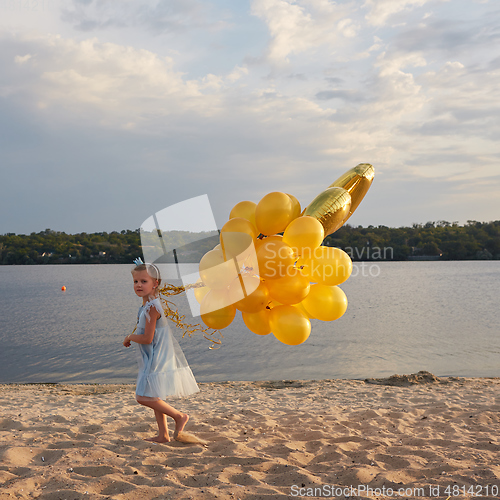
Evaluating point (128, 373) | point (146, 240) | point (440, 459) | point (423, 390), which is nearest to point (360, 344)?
point (423, 390)

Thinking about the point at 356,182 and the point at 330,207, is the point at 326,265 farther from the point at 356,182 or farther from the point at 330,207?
the point at 356,182

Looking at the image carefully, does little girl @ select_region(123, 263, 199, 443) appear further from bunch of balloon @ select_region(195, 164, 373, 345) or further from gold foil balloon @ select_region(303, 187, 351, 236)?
gold foil balloon @ select_region(303, 187, 351, 236)

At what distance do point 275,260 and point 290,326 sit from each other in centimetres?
61

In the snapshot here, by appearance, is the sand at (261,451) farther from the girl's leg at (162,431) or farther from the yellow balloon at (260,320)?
the yellow balloon at (260,320)

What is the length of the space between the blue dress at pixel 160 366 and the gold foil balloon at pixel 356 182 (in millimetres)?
2163

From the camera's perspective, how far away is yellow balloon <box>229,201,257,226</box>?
4168mm

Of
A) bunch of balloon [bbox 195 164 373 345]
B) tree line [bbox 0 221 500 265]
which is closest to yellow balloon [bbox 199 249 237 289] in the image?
bunch of balloon [bbox 195 164 373 345]

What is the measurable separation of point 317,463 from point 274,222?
2170 mm

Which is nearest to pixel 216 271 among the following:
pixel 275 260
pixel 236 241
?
pixel 236 241

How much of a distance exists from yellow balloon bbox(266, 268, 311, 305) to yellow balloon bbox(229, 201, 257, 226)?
783 millimetres

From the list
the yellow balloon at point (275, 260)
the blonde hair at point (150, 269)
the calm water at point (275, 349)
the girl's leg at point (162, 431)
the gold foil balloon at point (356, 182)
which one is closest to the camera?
the yellow balloon at point (275, 260)

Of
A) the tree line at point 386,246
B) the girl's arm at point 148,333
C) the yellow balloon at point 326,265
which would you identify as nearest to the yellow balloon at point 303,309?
the yellow balloon at point 326,265

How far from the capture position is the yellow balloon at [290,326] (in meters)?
3.63

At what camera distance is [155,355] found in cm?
385
